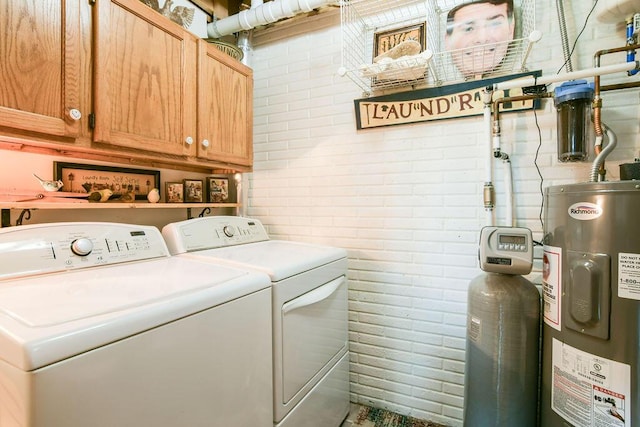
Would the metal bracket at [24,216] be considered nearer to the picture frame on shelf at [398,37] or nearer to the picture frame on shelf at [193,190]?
the picture frame on shelf at [193,190]

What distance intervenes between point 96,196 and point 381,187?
153 centimetres

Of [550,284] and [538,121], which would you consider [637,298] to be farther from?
[538,121]

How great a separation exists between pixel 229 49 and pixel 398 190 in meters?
1.44

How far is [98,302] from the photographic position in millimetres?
793

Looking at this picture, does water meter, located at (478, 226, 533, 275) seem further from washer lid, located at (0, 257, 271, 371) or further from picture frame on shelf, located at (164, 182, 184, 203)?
picture frame on shelf, located at (164, 182, 184, 203)

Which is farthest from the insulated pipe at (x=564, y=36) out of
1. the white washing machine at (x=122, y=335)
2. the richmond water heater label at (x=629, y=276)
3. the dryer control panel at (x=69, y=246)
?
the dryer control panel at (x=69, y=246)

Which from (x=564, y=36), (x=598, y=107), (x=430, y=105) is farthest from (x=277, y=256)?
(x=564, y=36)

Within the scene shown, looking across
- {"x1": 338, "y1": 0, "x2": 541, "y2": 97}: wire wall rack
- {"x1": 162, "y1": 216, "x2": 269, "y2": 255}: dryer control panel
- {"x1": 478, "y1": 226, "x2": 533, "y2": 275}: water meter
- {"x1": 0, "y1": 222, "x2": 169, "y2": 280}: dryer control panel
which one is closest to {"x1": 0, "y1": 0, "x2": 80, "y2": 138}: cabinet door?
{"x1": 0, "y1": 222, "x2": 169, "y2": 280}: dryer control panel

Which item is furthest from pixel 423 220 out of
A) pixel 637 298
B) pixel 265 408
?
pixel 265 408

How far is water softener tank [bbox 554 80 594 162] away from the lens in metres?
1.39

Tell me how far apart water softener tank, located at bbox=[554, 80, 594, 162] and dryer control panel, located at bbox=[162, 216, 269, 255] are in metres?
1.74

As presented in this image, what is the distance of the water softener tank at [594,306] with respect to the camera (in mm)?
1026

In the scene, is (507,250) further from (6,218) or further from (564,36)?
(6,218)

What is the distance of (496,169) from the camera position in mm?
1681
